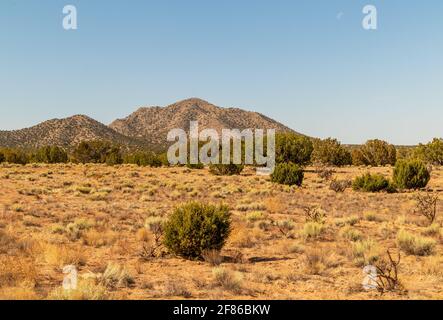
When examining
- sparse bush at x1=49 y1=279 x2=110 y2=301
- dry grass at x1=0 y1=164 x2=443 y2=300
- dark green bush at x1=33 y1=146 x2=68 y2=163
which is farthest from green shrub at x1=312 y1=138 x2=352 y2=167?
sparse bush at x1=49 y1=279 x2=110 y2=301

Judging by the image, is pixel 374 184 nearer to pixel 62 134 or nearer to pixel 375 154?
pixel 375 154

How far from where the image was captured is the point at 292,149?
53844mm

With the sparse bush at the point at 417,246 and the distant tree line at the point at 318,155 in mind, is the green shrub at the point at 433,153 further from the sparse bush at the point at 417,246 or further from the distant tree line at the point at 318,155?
the sparse bush at the point at 417,246

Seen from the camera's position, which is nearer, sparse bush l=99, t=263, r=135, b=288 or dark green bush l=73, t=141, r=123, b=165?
sparse bush l=99, t=263, r=135, b=288

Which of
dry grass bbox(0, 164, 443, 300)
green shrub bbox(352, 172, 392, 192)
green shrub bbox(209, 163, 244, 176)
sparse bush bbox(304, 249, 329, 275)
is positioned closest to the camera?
dry grass bbox(0, 164, 443, 300)

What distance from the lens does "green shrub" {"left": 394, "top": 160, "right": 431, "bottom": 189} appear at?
105ft

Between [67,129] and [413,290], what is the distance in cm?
13215

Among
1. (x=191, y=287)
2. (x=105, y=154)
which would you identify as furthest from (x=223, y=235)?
(x=105, y=154)

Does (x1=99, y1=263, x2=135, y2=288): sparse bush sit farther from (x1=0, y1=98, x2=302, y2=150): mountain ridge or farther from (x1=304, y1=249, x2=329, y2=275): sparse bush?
(x1=0, y1=98, x2=302, y2=150): mountain ridge

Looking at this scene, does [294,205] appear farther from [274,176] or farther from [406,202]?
[274,176]

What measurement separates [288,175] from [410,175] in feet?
30.6

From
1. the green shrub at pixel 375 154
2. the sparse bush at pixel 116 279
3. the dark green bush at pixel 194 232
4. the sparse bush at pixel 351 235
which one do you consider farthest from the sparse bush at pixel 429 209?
the green shrub at pixel 375 154

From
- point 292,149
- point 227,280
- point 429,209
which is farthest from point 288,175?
point 227,280

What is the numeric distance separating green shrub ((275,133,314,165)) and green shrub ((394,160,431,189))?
70.2 feet
